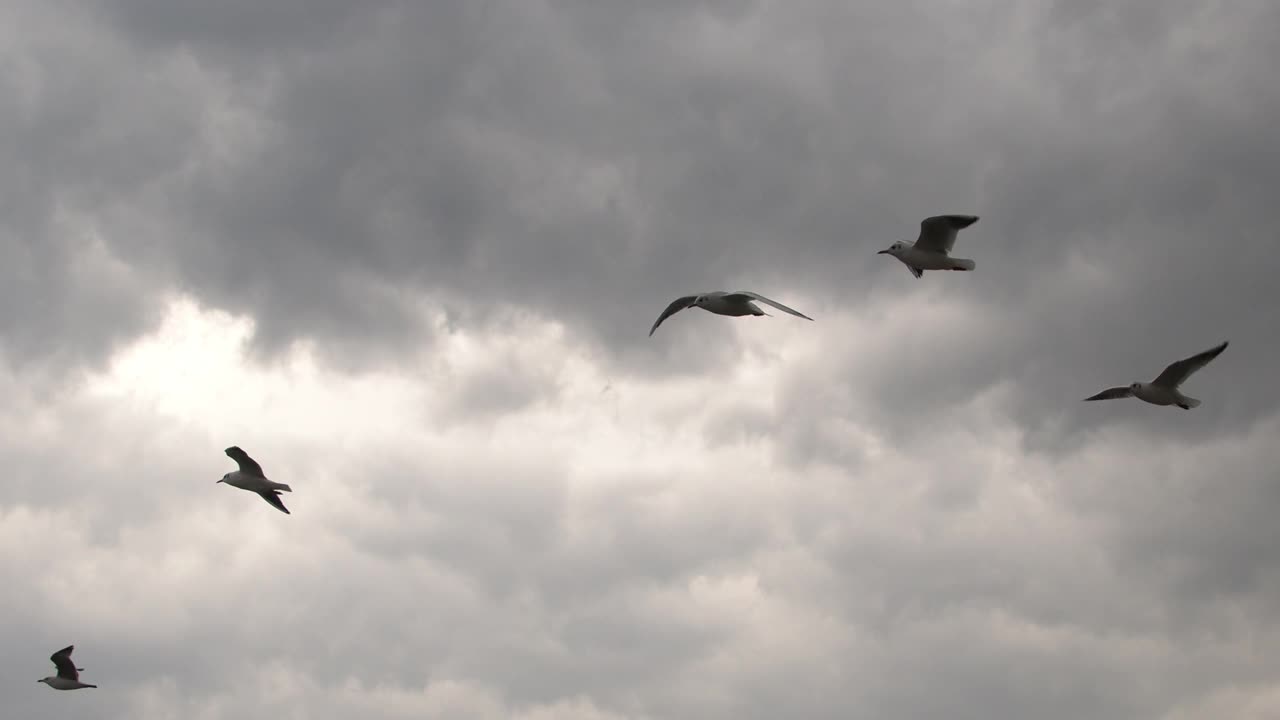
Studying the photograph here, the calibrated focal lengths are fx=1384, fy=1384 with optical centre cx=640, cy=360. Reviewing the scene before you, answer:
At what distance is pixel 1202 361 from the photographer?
2307 inches

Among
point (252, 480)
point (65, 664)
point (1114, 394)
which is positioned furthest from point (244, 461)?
point (1114, 394)

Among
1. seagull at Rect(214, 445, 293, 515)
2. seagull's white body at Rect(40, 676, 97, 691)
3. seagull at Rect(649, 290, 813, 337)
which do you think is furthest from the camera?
seagull's white body at Rect(40, 676, 97, 691)

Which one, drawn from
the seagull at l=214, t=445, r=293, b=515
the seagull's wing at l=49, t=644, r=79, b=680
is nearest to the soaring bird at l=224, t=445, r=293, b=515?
the seagull at l=214, t=445, r=293, b=515

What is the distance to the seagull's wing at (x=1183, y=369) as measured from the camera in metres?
58.1

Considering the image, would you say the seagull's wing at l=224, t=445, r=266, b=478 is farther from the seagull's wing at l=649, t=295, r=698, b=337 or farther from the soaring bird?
the seagull's wing at l=649, t=295, r=698, b=337

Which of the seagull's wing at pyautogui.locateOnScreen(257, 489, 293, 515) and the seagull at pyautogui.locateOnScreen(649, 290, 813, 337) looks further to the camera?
the seagull's wing at pyautogui.locateOnScreen(257, 489, 293, 515)

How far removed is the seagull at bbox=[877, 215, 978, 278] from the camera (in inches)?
2261

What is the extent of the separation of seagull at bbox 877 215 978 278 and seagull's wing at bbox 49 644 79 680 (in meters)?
51.9

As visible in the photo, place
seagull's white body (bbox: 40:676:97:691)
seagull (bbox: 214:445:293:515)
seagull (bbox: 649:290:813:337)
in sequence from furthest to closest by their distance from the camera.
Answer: seagull's white body (bbox: 40:676:97:691)
seagull (bbox: 214:445:293:515)
seagull (bbox: 649:290:813:337)

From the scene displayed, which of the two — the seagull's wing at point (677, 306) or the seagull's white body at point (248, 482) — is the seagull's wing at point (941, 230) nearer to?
the seagull's wing at point (677, 306)

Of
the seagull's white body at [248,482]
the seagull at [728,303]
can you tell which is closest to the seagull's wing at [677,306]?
the seagull at [728,303]

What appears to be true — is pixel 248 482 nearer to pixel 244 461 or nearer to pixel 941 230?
pixel 244 461

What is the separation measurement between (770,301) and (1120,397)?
64.1ft

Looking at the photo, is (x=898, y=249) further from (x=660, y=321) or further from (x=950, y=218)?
(x=660, y=321)
